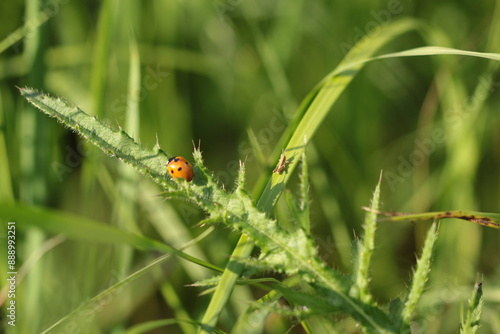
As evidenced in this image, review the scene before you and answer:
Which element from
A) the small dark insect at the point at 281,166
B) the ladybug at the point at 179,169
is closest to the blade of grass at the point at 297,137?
the small dark insect at the point at 281,166

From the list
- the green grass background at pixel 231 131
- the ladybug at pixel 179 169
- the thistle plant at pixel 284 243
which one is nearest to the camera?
the thistle plant at pixel 284 243

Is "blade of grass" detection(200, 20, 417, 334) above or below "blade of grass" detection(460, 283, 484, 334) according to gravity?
above

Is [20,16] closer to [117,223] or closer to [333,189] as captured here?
[117,223]

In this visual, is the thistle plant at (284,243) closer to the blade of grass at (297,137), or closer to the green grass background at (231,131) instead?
the blade of grass at (297,137)

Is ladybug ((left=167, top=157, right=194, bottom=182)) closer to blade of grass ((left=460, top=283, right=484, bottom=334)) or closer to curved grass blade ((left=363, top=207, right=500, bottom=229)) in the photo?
curved grass blade ((left=363, top=207, right=500, bottom=229))

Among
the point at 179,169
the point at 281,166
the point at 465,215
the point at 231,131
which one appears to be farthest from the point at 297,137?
the point at 231,131

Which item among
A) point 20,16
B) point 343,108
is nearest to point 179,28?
point 20,16

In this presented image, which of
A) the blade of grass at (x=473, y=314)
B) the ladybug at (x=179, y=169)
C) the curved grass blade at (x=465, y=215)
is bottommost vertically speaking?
the blade of grass at (x=473, y=314)

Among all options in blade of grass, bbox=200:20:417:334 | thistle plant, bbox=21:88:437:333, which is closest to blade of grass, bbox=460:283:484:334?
thistle plant, bbox=21:88:437:333
